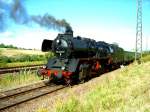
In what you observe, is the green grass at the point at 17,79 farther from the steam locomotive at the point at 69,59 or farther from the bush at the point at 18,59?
the bush at the point at 18,59

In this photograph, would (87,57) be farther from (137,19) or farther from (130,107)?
(137,19)

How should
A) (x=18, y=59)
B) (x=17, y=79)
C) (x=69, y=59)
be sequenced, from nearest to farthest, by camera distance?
1. (x=69, y=59)
2. (x=17, y=79)
3. (x=18, y=59)

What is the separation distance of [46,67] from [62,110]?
10.4 m

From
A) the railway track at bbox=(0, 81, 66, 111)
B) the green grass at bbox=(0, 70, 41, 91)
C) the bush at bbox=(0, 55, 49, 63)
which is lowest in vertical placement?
the railway track at bbox=(0, 81, 66, 111)

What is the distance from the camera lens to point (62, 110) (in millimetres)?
9320

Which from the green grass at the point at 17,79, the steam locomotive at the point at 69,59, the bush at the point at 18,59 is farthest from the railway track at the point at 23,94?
the bush at the point at 18,59

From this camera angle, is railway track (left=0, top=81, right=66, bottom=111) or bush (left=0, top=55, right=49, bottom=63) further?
bush (left=0, top=55, right=49, bottom=63)

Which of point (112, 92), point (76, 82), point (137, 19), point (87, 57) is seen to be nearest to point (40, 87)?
point (76, 82)

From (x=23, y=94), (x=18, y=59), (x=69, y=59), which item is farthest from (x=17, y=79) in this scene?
(x=18, y=59)

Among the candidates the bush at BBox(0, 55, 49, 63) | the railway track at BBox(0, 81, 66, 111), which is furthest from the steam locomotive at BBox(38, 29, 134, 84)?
the bush at BBox(0, 55, 49, 63)

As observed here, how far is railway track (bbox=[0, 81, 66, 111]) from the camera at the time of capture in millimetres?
13532

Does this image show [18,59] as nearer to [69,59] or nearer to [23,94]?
[69,59]

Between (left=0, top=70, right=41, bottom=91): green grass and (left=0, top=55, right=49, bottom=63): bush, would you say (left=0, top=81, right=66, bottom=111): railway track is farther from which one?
(left=0, top=55, right=49, bottom=63): bush

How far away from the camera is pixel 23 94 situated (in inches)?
621
